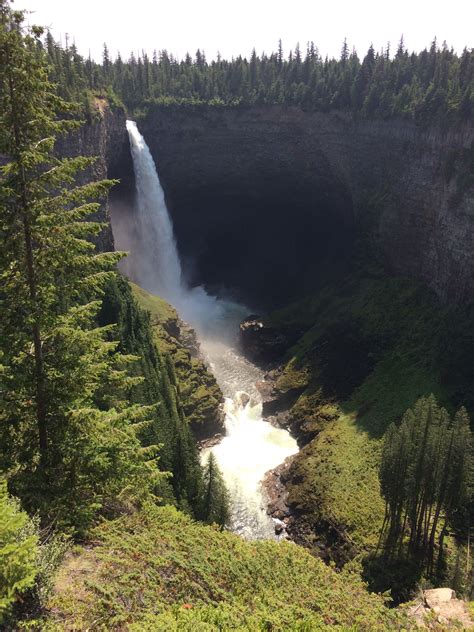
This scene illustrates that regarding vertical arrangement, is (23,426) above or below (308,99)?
below

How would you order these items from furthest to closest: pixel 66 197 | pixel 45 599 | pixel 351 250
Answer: pixel 351 250, pixel 66 197, pixel 45 599

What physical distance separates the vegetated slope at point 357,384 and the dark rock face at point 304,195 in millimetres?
5996

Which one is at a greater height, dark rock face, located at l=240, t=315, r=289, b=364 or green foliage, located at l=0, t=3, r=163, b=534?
green foliage, located at l=0, t=3, r=163, b=534

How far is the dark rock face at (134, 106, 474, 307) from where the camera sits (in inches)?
2426

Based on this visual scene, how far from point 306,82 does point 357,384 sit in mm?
70239

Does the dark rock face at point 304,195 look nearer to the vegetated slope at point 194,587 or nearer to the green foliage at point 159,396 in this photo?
the green foliage at point 159,396

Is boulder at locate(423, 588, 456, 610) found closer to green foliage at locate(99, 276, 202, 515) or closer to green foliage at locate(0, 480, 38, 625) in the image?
green foliage at locate(0, 480, 38, 625)

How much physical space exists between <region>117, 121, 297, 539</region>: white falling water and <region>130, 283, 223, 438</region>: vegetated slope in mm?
3007

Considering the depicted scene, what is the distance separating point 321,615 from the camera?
1444 cm

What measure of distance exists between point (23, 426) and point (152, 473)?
4.59 metres

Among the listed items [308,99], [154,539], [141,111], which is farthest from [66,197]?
[141,111]

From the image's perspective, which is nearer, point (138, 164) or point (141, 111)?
point (138, 164)

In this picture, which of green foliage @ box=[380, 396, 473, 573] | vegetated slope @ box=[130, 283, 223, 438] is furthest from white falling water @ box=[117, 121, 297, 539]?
green foliage @ box=[380, 396, 473, 573]

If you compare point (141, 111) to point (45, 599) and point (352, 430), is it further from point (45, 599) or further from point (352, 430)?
point (45, 599)
